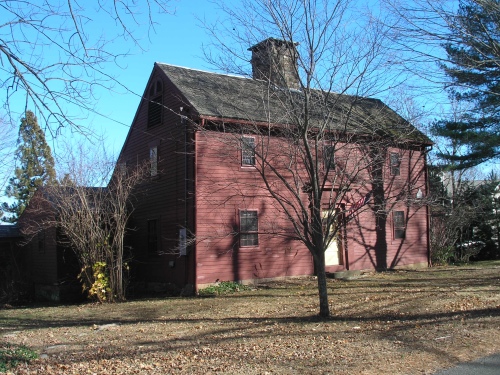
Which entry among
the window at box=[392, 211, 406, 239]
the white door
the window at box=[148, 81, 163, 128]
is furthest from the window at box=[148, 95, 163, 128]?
the window at box=[392, 211, 406, 239]

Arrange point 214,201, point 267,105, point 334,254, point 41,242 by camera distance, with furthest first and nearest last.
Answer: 1. point 41,242
2. point 334,254
3. point 214,201
4. point 267,105

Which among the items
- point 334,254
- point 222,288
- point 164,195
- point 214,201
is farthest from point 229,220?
point 334,254

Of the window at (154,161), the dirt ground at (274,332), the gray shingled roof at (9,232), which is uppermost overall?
the window at (154,161)

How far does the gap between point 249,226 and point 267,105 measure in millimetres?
6461

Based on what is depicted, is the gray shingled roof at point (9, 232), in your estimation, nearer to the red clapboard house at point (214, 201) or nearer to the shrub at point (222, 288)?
the red clapboard house at point (214, 201)

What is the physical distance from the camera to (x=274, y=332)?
29.4 feet

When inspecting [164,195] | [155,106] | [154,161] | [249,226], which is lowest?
[249,226]

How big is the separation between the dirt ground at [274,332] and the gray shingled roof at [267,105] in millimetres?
3981

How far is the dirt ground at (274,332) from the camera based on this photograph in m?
6.87

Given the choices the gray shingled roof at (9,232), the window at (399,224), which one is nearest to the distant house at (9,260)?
the gray shingled roof at (9,232)

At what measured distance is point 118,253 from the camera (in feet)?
Result: 50.6

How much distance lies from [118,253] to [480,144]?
11.7 metres

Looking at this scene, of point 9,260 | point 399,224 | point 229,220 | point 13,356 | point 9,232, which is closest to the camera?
point 13,356

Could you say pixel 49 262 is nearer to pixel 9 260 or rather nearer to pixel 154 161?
pixel 9 260
